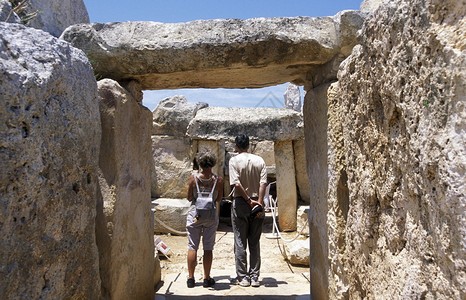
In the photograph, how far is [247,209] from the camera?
13.9ft

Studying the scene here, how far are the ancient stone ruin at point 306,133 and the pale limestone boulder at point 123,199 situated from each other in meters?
0.01

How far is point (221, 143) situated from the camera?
9.42 metres

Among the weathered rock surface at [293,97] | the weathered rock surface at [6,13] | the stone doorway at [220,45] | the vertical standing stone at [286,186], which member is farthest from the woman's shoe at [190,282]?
the weathered rock surface at [293,97]

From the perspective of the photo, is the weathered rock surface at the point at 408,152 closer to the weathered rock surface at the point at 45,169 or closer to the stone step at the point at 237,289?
the weathered rock surface at the point at 45,169

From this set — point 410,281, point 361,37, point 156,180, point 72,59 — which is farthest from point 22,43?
point 156,180

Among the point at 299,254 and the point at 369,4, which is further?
the point at 299,254

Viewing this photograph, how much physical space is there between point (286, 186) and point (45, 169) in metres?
7.10

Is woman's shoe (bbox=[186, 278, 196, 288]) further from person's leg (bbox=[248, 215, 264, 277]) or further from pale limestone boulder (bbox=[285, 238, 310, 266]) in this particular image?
pale limestone boulder (bbox=[285, 238, 310, 266])

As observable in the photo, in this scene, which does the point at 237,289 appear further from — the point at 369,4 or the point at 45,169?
the point at 369,4

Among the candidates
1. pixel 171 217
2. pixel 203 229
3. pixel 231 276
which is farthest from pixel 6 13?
pixel 171 217

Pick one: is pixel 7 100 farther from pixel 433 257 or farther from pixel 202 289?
pixel 202 289

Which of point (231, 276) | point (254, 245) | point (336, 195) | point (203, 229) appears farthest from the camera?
point (231, 276)

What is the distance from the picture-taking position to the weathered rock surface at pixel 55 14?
3.40m

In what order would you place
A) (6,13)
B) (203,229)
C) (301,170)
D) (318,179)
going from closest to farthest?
1. (6,13)
2. (318,179)
3. (203,229)
4. (301,170)
